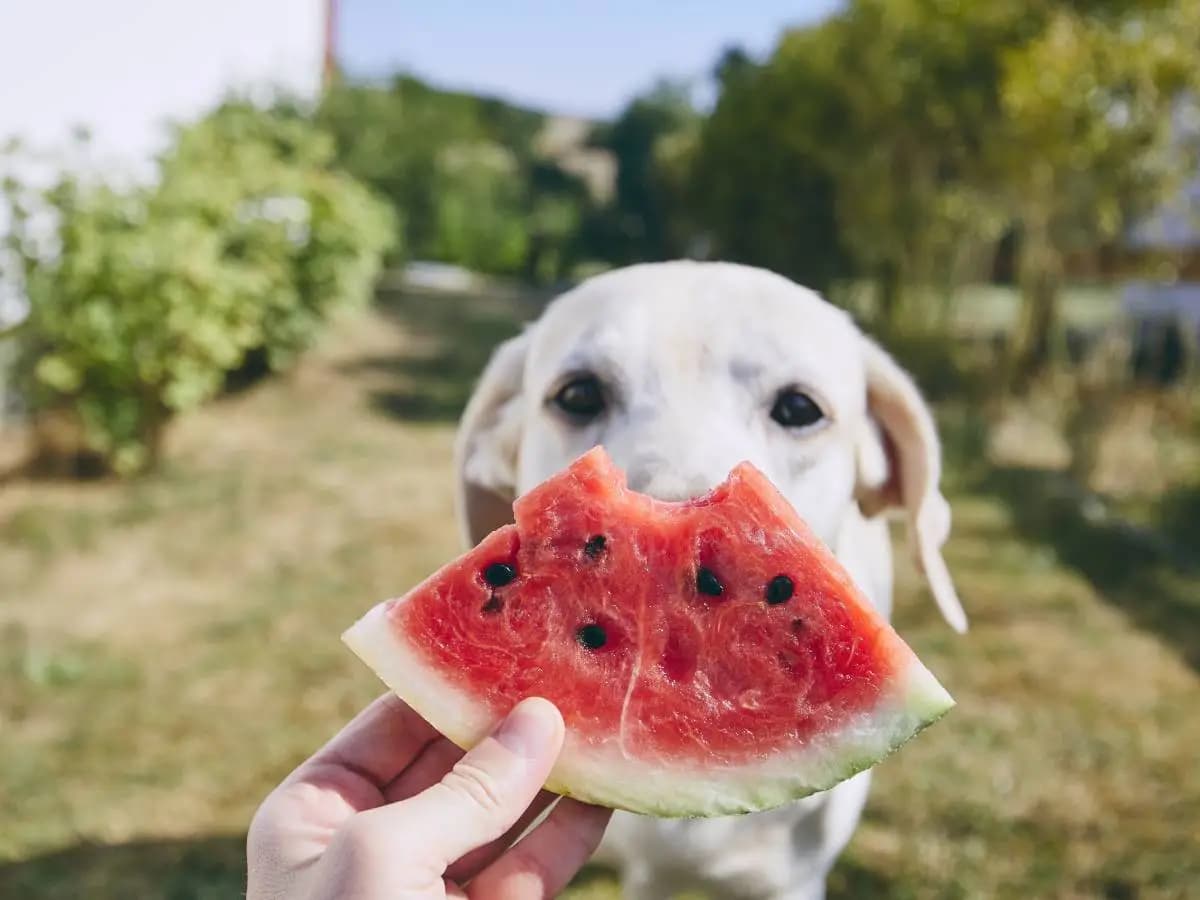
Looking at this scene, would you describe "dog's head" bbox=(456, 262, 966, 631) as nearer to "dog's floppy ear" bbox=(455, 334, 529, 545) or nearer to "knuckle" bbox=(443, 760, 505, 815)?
"dog's floppy ear" bbox=(455, 334, 529, 545)

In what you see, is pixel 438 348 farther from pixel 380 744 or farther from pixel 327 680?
pixel 380 744

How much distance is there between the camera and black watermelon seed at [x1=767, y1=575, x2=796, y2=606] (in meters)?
1.78

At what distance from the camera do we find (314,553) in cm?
725

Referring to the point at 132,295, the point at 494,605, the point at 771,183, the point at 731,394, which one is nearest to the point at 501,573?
the point at 494,605

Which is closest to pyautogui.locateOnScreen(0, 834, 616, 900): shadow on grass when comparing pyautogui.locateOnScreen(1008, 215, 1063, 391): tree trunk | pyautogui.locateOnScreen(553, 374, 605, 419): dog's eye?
pyautogui.locateOnScreen(553, 374, 605, 419): dog's eye

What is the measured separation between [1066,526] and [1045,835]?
4161mm

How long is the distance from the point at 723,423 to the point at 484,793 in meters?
1.07

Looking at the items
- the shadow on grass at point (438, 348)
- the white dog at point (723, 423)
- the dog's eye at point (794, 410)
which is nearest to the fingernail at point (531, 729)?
the white dog at point (723, 423)

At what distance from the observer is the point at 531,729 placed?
1.66 m

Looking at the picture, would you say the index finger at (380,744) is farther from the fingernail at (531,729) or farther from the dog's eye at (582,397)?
the dog's eye at (582,397)

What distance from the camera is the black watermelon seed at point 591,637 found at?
1786mm

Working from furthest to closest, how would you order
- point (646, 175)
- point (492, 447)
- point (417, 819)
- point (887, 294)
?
point (646, 175)
point (887, 294)
point (492, 447)
point (417, 819)

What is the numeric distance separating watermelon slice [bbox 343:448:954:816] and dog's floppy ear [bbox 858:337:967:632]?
1126 mm

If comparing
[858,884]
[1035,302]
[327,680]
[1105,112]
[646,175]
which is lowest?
[327,680]
